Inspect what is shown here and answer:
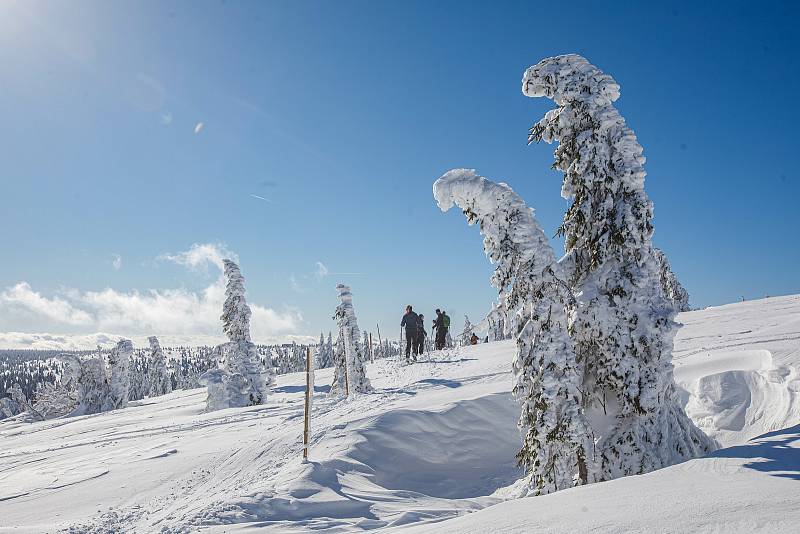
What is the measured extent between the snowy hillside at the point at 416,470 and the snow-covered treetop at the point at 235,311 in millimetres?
9342

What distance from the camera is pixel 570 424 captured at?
7602mm

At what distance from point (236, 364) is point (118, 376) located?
17.2 meters

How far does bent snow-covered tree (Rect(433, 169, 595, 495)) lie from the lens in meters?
7.61

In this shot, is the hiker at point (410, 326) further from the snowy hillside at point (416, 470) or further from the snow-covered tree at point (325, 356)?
the snow-covered tree at point (325, 356)

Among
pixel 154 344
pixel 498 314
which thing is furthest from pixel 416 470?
pixel 154 344

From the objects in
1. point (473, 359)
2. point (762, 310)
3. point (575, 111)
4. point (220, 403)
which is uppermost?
point (575, 111)

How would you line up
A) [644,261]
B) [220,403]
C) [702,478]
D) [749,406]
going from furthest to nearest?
[220,403], [749,406], [644,261], [702,478]

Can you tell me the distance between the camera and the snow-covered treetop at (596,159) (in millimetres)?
8258

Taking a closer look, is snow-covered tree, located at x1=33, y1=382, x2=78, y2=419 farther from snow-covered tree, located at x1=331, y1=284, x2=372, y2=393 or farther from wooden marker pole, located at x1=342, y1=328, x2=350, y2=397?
wooden marker pole, located at x1=342, y1=328, x2=350, y2=397

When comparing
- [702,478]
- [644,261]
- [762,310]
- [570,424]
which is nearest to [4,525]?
[570,424]

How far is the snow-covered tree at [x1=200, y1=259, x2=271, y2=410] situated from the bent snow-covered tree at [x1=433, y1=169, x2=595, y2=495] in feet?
57.6

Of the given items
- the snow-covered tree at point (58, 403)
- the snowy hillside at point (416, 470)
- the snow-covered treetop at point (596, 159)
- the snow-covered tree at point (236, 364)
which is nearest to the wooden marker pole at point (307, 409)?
the snowy hillside at point (416, 470)

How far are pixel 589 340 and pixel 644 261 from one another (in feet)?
5.38

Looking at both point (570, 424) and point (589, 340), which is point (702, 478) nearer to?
point (570, 424)
